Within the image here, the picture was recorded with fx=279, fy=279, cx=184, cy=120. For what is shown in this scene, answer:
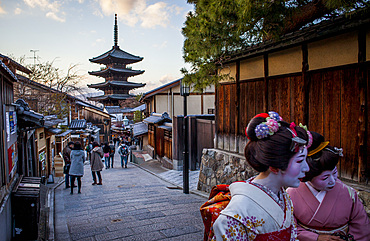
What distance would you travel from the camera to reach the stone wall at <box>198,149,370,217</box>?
286 inches

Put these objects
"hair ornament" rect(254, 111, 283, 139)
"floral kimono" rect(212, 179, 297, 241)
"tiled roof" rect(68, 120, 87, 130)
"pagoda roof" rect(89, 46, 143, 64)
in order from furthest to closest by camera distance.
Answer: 1. "pagoda roof" rect(89, 46, 143, 64)
2. "tiled roof" rect(68, 120, 87, 130)
3. "hair ornament" rect(254, 111, 283, 139)
4. "floral kimono" rect(212, 179, 297, 241)

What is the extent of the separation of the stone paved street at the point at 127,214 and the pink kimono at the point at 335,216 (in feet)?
10.1

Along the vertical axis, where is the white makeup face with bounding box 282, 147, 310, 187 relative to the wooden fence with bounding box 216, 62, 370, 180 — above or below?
below

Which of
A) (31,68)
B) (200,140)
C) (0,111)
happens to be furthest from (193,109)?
(0,111)

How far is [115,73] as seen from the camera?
45062 mm

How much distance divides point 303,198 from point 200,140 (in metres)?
10.4

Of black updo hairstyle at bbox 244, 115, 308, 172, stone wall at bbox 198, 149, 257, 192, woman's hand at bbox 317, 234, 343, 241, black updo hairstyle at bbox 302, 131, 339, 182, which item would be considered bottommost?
stone wall at bbox 198, 149, 257, 192

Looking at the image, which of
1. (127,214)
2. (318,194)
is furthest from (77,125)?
(318,194)

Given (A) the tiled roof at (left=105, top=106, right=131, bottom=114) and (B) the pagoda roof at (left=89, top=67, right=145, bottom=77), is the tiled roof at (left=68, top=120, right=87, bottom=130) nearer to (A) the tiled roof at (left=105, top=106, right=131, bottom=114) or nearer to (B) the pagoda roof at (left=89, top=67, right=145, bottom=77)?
(B) the pagoda roof at (left=89, top=67, right=145, bottom=77)

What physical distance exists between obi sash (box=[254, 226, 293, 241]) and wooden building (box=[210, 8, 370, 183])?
323cm

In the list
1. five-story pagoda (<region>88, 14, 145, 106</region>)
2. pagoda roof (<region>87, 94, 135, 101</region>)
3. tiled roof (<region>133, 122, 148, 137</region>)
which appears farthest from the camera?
pagoda roof (<region>87, 94, 135, 101</region>)

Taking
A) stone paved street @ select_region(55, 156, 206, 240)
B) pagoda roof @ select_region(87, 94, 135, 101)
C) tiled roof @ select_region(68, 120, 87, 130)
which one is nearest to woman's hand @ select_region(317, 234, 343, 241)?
stone paved street @ select_region(55, 156, 206, 240)

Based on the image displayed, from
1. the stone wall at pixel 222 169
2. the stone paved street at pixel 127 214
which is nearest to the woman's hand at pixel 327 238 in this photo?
the stone paved street at pixel 127 214

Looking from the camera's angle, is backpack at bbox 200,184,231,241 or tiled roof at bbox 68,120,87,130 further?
tiled roof at bbox 68,120,87,130
